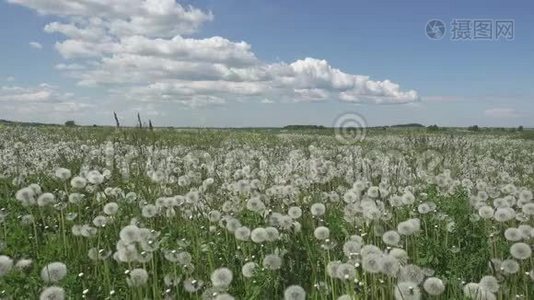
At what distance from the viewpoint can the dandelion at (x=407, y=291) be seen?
3529 millimetres

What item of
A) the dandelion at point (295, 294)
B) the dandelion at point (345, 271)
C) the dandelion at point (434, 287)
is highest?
the dandelion at point (345, 271)

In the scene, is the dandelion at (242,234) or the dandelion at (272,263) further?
the dandelion at (242,234)

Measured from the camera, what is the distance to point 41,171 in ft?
32.1

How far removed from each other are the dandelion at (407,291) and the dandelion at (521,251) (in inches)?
54.8

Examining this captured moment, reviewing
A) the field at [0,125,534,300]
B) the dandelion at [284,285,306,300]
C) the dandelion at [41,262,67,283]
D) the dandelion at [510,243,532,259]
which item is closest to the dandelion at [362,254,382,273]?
the field at [0,125,534,300]

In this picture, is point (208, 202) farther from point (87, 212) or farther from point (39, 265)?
point (39, 265)

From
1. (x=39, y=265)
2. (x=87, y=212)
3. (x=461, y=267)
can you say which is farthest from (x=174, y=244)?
(x=461, y=267)

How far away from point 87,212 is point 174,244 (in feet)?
5.61

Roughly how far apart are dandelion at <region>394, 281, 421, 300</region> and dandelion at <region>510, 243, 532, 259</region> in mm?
1393

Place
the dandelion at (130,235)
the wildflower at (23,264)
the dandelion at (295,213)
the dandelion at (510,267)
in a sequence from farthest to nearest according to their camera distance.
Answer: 1. the dandelion at (295,213)
2. the dandelion at (130,235)
3. the dandelion at (510,267)
4. the wildflower at (23,264)

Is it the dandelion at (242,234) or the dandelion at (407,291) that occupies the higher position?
the dandelion at (242,234)

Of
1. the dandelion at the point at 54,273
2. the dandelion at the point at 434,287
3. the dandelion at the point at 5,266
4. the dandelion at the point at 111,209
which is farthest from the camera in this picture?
the dandelion at the point at 111,209

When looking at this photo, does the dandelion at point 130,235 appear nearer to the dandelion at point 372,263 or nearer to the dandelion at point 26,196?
the dandelion at point 372,263

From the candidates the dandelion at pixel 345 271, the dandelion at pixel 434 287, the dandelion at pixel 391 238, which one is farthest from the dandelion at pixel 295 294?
the dandelion at pixel 391 238
